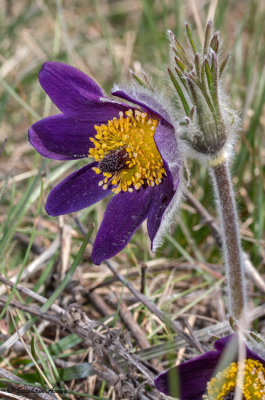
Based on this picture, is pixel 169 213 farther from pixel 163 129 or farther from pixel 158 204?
pixel 163 129

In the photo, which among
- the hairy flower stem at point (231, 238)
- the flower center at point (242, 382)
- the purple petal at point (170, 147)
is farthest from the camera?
the hairy flower stem at point (231, 238)

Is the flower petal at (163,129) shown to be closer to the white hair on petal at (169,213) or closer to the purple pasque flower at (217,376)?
the white hair on petal at (169,213)

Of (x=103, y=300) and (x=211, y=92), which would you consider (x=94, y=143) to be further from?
(x=103, y=300)

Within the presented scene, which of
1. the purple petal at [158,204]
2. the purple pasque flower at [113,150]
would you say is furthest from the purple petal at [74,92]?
the purple petal at [158,204]

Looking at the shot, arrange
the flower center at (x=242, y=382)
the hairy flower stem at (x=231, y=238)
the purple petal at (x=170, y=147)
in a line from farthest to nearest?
the hairy flower stem at (x=231, y=238) → the purple petal at (x=170, y=147) → the flower center at (x=242, y=382)

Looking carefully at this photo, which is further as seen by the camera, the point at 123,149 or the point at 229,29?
the point at 229,29

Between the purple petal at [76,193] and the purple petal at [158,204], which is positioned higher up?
the purple petal at [76,193]

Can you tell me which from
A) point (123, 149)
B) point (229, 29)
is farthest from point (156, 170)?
point (229, 29)
